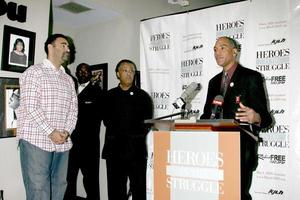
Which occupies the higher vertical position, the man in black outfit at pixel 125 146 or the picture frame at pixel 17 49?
the picture frame at pixel 17 49

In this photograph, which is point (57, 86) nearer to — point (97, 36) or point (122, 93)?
point (122, 93)

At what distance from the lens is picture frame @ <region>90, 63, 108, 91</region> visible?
3.97 meters

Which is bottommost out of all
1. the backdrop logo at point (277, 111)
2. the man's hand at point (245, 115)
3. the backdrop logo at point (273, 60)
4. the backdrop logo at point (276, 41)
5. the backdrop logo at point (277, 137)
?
the backdrop logo at point (277, 137)

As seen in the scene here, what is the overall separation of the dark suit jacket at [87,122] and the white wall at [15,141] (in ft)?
2.63

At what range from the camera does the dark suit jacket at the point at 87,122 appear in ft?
11.1

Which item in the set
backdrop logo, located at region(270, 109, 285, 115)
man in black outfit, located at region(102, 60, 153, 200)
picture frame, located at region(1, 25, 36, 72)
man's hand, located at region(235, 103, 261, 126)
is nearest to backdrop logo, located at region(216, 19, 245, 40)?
backdrop logo, located at region(270, 109, 285, 115)

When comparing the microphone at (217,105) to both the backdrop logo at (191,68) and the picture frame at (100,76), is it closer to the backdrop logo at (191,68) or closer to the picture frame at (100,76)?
the backdrop logo at (191,68)

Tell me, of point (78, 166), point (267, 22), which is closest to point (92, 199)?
point (78, 166)

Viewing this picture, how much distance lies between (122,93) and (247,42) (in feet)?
4.21

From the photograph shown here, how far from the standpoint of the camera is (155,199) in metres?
1.63

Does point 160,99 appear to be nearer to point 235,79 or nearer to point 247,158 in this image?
point 235,79

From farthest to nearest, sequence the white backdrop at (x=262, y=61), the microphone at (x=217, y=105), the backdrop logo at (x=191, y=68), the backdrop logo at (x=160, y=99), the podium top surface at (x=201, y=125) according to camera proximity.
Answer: the backdrop logo at (x=160, y=99), the backdrop logo at (x=191, y=68), the white backdrop at (x=262, y=61), the microphone at (x=217, y=105), the podium top surface at (x=201, y=125)

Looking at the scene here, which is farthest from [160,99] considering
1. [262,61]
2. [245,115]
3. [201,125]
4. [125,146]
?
[201,125]

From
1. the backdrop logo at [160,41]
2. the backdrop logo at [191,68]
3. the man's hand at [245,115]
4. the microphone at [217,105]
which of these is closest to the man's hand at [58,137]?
the microphone at [217,105]
